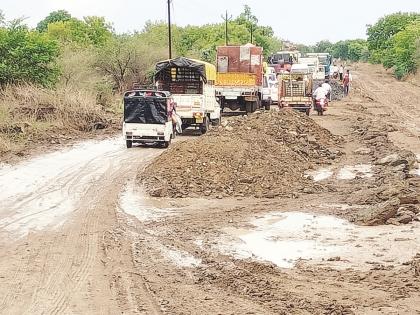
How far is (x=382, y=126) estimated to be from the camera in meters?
27.7

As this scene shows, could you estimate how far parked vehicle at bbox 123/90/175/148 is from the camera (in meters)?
21.3

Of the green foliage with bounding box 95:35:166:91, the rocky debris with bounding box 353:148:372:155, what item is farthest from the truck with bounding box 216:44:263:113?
the rocky debris with bounding box 353:148:372:155

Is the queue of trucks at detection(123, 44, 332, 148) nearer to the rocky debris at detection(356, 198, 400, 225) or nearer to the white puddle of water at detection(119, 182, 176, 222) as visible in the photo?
the white puddle of water at detection(119, 182, 176, 222)

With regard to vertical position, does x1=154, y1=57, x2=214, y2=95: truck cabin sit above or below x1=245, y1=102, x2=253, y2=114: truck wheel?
above

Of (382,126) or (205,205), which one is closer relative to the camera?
(205,205)

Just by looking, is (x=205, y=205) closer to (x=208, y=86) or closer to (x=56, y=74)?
(x=208, y=86)

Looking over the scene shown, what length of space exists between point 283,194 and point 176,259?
5209 millimetres

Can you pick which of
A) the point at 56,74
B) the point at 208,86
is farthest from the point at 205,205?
the point at 56,74

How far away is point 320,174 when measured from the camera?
1703 centimetres

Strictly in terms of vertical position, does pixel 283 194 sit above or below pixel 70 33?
below

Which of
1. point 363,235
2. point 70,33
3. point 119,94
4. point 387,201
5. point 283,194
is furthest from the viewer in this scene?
point 70,33

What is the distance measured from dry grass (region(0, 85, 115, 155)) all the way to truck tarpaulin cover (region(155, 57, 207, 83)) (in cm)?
370

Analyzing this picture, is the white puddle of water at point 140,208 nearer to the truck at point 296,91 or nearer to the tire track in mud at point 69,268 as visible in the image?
the tire track in mud at point 69,268

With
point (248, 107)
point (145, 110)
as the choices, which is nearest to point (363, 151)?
point (145, 110)
